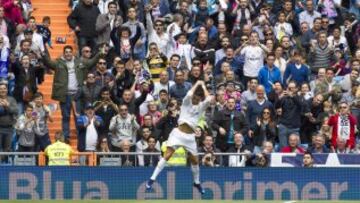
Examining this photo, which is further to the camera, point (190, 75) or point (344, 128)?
point (190, 75)

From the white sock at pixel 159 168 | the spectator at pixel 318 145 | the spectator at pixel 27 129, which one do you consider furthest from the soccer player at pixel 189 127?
the spectator at pixel 27 129

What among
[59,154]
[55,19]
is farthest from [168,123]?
[55,19]

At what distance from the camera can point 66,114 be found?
1618 inches

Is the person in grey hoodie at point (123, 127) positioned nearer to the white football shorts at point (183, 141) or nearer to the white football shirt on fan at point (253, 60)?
the white football shirt on fan at point (253, 60)

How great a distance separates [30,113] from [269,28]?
7.13 m

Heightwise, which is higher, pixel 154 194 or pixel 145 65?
pixel 145 65

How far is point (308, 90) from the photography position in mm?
40719

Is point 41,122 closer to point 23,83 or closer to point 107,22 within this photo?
point 23,83

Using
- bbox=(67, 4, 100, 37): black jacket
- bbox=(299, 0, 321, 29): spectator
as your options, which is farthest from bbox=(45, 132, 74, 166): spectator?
bbox=(299, 0, 321, 29): spectator

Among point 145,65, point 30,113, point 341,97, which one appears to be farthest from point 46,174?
point 341,97

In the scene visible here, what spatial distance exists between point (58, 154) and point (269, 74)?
6.05m

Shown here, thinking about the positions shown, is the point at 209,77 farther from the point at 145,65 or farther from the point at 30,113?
the point at 30,113

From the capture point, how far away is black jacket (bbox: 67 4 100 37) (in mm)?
42875

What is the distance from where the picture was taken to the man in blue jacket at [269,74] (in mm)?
41219
